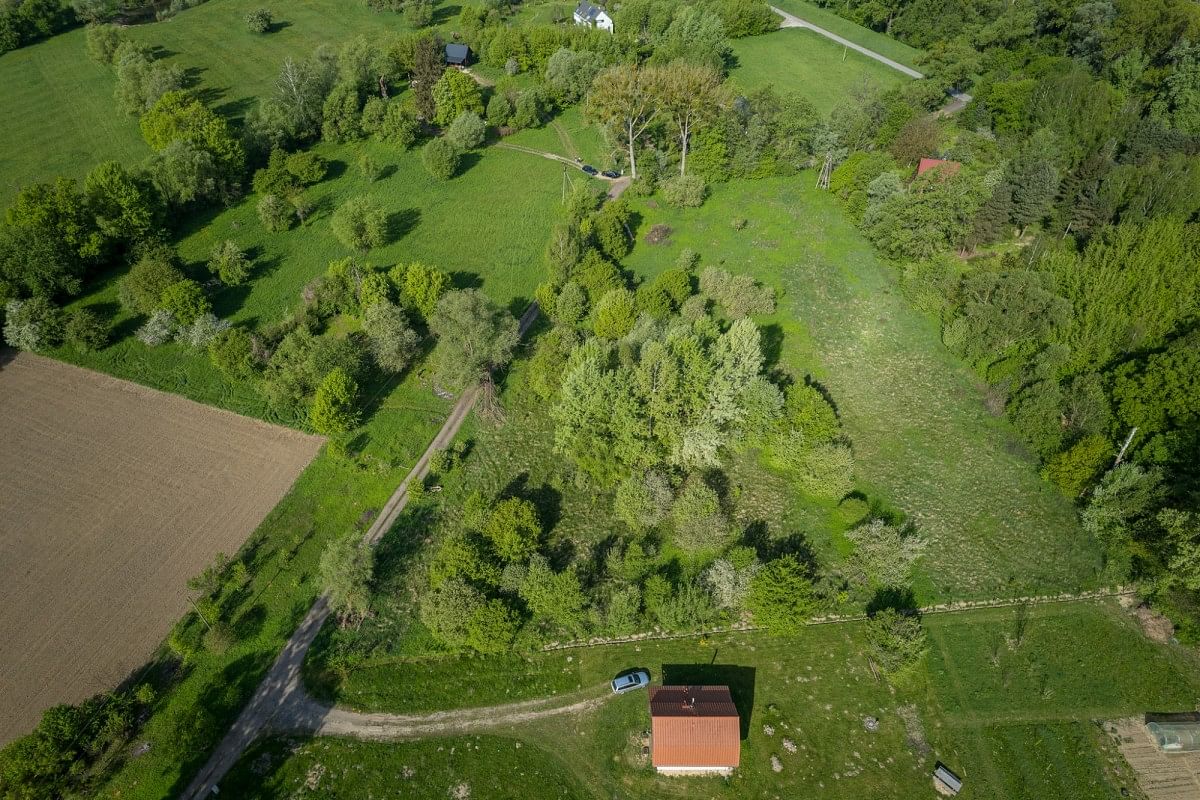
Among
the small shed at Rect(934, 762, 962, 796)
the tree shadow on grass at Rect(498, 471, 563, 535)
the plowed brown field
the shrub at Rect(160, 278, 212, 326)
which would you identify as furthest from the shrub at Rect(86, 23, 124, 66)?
the small shed at Rect(934, 762, 962, 796)

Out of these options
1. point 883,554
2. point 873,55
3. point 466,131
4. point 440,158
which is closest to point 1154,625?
point 883,554

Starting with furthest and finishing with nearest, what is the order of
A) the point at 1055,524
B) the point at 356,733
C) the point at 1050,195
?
the point at 1050,195, the point at 1055,524, the point at 356,733

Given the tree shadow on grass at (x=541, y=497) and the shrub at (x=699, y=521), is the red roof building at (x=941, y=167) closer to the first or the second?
the shrub at (x=699, y=521)

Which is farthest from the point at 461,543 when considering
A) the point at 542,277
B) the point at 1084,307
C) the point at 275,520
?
the point at 1084,307

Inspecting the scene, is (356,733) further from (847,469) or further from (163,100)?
(163,100)

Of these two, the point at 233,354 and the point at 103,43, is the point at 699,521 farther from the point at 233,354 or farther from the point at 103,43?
the point at 103,43

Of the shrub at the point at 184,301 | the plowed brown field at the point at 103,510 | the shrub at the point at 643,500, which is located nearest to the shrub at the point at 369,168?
the shrub at the point at 184,301

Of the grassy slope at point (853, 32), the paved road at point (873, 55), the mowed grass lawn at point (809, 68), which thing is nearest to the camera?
the paved road at point (873, 55)
